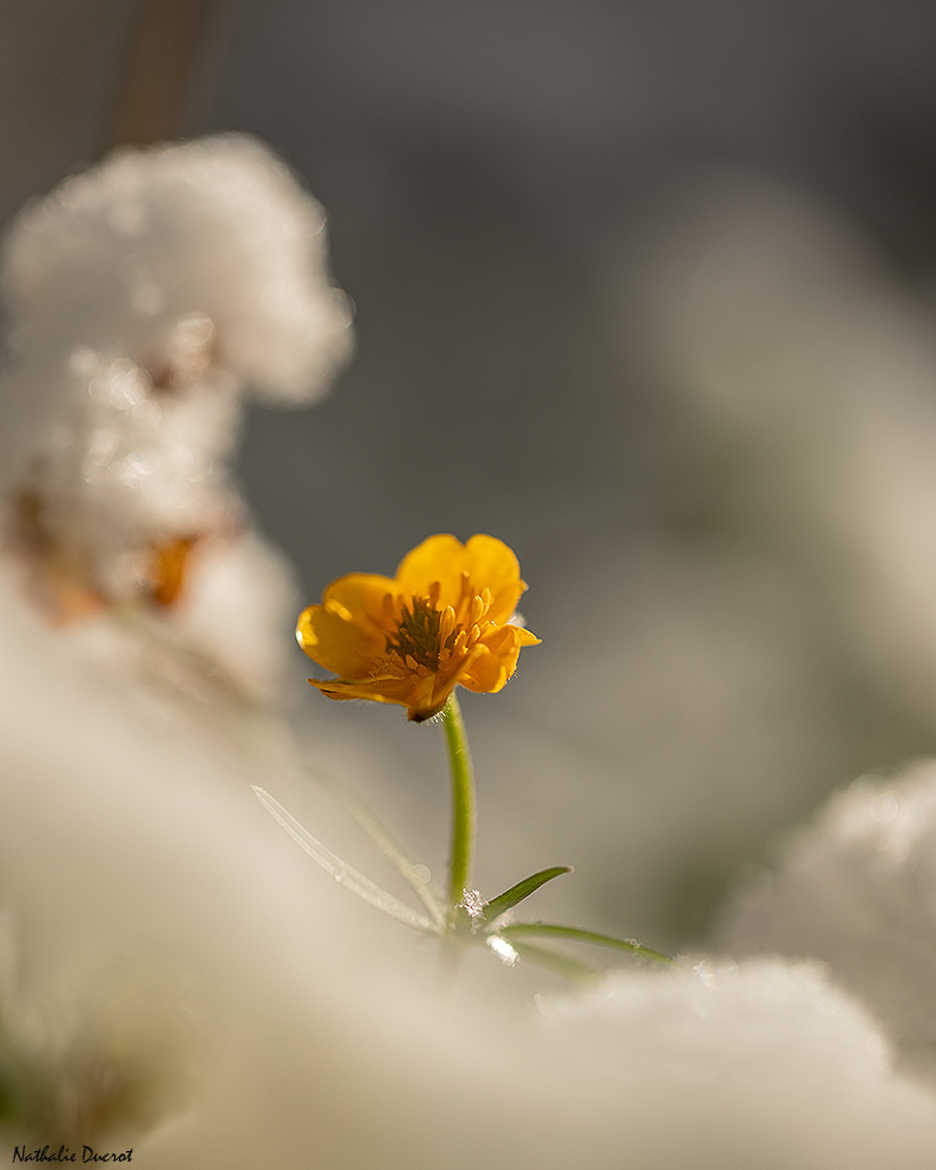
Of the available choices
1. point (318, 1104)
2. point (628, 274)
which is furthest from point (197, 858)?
point (628, 274)

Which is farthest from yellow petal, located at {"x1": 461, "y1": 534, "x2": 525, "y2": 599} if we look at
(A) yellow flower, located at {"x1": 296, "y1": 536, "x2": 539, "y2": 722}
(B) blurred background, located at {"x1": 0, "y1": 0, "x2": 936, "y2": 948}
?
(B) blurred background, located at {"x1": 0, "y1": 0, "x2": 936, "y2": 948}

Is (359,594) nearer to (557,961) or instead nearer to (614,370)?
(557,961)

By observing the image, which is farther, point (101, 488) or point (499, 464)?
point (499, 464)

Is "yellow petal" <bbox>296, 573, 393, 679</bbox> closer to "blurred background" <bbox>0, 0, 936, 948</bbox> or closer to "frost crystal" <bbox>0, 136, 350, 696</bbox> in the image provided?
"frost crystal" <bbox>0, 136, 350, 696</bbox>

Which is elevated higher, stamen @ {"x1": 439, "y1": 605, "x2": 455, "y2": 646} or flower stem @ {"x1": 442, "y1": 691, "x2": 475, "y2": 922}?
stamen @ {"x1": 439, "y1": 605, "x2": 455, "y2": 646}

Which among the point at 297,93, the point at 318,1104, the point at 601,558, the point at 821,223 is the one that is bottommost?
the point at 318,1104

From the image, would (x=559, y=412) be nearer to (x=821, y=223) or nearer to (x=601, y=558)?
(x=601, y=558)

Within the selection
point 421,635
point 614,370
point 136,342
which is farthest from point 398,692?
point 614,370

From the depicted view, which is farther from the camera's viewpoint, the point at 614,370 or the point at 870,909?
the point at 614,370
